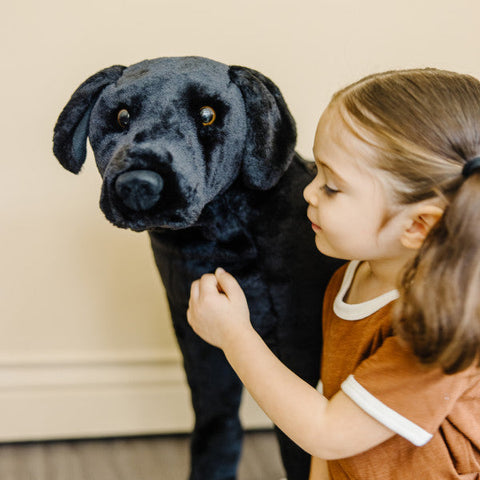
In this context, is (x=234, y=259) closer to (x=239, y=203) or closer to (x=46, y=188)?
(x=239, y=203)

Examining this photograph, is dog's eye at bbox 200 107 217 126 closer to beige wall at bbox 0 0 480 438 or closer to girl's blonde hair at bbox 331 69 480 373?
girl's blonde hair at bbox 331 69 480 373

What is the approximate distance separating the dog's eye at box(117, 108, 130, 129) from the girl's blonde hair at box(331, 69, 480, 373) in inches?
9.4

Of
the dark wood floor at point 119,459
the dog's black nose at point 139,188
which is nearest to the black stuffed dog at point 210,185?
the dog's black nose at point 139,188

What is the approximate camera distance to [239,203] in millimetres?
660

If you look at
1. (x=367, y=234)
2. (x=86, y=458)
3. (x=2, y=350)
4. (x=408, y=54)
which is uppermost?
(x=408, y=54)

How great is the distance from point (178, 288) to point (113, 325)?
15.0 inches

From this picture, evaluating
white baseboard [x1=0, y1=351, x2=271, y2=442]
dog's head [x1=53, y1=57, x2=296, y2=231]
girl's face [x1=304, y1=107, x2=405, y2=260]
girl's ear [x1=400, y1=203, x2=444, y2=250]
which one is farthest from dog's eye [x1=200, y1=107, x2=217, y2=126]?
white baseboard [x1=0, y1=351, x2=271, y2=442]

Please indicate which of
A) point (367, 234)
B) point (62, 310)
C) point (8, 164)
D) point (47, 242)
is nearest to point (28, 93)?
point (8, 164)

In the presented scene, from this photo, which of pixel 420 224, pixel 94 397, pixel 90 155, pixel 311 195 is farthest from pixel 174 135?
pixel 94 397

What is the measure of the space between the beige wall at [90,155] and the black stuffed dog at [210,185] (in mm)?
280

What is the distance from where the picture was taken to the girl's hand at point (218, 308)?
2.07 ft

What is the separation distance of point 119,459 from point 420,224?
0.76 metres

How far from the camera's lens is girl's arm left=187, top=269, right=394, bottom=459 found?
1.82 ft

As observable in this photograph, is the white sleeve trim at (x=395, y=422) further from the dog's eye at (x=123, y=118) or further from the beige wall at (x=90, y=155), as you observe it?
the beige wall at (x=90, y=155)
